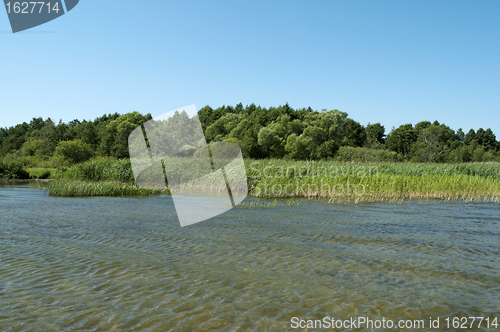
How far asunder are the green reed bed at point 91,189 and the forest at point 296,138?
46018 millimetres

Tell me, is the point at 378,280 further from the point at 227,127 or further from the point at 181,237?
the point at 227,127

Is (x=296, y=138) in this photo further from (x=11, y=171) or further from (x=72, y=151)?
(x=11, y=171)

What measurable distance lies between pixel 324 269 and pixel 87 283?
417 centimetres

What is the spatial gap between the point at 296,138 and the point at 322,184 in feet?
182

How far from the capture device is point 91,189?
2219 cm

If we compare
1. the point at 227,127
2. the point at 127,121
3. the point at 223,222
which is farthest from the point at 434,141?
the point at 223,222

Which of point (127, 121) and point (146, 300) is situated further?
point (127, 121)

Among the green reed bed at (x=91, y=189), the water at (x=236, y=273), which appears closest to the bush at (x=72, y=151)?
the green reed bed at (x=91, y=189)

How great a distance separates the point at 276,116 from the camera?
8988cm

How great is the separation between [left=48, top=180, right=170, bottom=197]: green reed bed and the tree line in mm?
48185

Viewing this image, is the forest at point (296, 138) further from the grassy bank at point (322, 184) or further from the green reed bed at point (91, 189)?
the green reed bed at point (91, 189)

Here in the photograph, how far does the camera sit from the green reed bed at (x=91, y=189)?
2202cm

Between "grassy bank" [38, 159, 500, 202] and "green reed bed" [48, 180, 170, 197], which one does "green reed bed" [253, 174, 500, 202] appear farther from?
"green reed bed" [48, 180, 170, 197]

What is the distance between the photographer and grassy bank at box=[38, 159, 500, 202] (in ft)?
62.7
